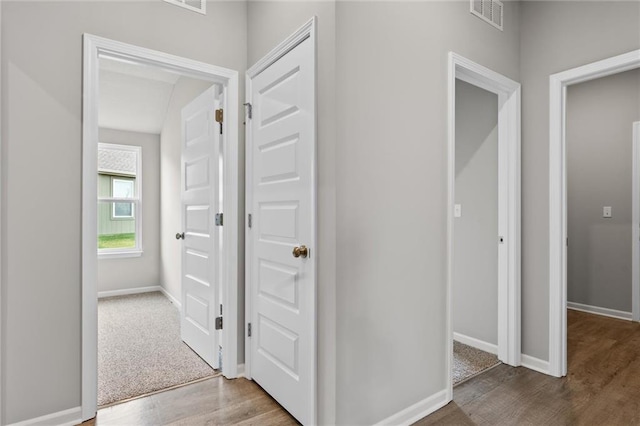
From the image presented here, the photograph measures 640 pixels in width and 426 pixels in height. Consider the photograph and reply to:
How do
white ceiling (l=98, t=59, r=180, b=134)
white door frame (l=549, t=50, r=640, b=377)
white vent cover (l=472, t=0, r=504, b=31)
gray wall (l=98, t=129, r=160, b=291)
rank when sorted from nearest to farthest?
white vent cover (l=472, t=0, r=504, b=31) → white door frame (l=549, t=50, r=640, b=377) → white ceiling (l=98, t=59, r=180, b=134) → gray wall (l=98, t=129, r=160, b=291)

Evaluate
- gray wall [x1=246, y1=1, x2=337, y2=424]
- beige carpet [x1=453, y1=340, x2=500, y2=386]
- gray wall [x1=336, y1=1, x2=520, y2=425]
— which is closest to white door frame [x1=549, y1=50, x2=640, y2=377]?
beige carpet [x1=453, y1=340, x2=500, y2=386]

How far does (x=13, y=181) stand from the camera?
70.2 inches

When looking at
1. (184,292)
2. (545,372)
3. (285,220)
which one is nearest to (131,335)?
(184,292)

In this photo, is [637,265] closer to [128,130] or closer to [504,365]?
[504,365]

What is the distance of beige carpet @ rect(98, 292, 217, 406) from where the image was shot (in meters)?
2.38

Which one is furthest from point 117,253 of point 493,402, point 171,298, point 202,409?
point 493,402

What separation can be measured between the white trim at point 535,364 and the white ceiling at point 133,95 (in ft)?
14.1

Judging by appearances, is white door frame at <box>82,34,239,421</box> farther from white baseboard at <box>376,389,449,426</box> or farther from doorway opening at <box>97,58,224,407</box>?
white baseboard at <box>376,389,449,426</box>

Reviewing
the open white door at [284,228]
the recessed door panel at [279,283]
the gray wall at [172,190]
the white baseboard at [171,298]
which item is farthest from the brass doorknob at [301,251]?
the white baseboard at [171,298]

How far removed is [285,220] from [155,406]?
1348 mm

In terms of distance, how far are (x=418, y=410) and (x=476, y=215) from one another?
5.47ft

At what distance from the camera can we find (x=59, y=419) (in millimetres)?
1875

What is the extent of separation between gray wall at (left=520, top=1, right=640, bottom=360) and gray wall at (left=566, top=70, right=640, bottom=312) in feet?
6.95

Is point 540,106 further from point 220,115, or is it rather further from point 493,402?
point 220,115
